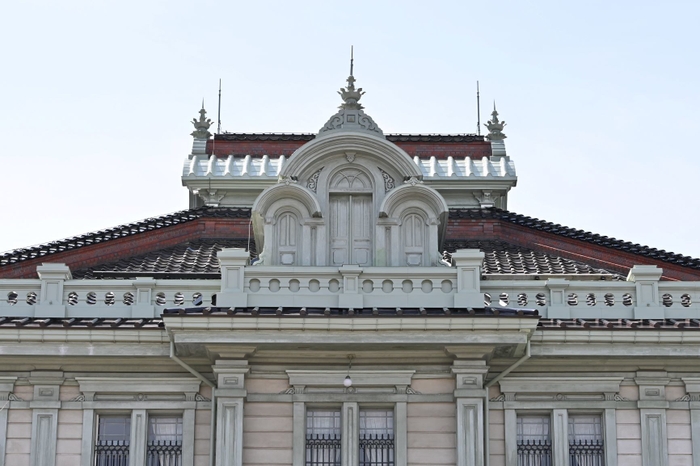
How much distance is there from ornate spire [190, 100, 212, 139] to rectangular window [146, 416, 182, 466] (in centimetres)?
1646

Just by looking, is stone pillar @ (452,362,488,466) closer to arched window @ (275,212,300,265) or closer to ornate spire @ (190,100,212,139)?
arched window @ (275,212,300,265)

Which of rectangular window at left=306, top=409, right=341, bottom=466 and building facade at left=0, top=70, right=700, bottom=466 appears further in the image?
rectangular window at left=306, top=409, right=341, bottom=466

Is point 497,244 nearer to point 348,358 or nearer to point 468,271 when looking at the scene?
point 468,271

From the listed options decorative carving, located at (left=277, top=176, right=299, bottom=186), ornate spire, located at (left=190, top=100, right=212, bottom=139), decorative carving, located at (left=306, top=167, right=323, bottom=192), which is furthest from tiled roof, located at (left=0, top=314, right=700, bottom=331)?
ornate spire, located at (left=190, top=100, right=212, bottom=139)

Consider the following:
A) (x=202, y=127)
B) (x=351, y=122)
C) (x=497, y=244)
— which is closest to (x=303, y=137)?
(x=202, y=127)

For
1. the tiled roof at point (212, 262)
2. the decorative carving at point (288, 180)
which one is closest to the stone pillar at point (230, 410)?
the decorative carving at point (288, 180)

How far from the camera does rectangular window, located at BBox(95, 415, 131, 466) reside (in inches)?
1095

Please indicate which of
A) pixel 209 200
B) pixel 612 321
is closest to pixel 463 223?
pixel 209 200

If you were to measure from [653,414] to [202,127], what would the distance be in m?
19.7

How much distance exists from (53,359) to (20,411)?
116 cm

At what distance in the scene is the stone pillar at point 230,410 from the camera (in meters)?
27.1

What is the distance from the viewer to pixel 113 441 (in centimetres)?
2798

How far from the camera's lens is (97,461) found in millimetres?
27781

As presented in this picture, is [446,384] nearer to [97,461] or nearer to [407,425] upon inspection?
[407,425]
